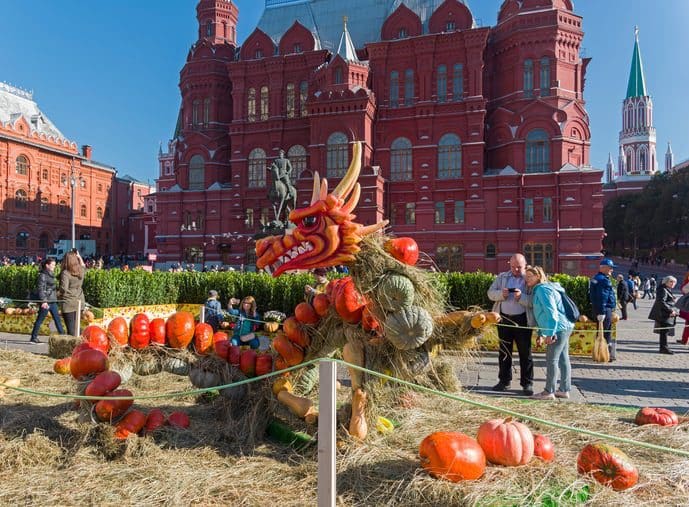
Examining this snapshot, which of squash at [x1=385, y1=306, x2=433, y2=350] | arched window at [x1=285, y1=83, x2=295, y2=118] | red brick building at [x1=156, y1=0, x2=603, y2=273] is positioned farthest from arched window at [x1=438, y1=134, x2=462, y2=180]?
squash at [x1=385, y1=306, x2=433, y2=350]

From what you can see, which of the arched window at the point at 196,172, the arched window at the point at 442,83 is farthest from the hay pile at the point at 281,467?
the arched window at the point at 196,172

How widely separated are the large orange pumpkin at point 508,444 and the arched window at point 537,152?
30.8 m

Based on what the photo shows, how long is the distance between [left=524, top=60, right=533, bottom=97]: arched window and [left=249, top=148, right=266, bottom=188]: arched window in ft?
64.9

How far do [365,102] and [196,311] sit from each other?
2407cm

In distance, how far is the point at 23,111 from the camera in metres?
50.6

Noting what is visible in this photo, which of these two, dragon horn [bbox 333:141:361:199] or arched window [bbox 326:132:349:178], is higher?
arched window [bbox 326:132:349:178]

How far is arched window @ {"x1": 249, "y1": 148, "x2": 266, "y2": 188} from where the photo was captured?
3568 cm

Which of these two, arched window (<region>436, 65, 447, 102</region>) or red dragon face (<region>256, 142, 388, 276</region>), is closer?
red dragon face (<region>256, 142, 388, 276</region>)

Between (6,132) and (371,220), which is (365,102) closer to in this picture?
(371,220)

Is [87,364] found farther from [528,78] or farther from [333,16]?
[333,16]

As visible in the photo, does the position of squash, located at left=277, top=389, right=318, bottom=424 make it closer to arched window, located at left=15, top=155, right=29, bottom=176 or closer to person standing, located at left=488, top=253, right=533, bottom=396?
person standing, located at left=488, top=253, right=533, bottom=396

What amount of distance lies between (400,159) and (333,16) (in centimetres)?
1529

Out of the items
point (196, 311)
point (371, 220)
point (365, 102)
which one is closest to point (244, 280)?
point (196, 311)

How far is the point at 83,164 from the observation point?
5412 centimetres
